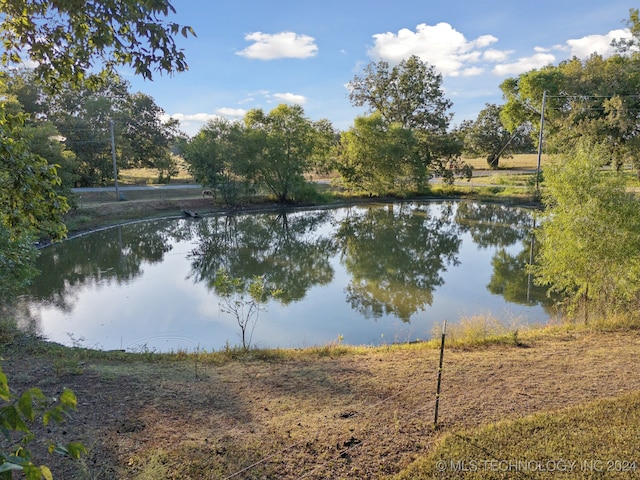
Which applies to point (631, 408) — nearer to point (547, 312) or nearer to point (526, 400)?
point (526, 400)

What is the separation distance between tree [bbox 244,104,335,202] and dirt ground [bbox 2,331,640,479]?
79.2 feet

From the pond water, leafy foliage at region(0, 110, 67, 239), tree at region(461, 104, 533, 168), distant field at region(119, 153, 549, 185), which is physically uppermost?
tree at region(461, 104, 533, 168)

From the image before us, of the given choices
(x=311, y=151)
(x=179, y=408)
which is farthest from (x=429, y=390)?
(x=311, y=151)

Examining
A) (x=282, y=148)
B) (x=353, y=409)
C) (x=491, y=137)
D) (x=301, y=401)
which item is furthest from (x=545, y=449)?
(x=491, y=137)

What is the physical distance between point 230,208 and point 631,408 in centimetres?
2733

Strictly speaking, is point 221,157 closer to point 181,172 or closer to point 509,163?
point 181,172

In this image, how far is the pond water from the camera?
10.3 metres

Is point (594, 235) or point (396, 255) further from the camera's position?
point (396, 255)

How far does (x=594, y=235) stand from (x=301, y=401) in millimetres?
7349

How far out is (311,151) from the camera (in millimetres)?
32469

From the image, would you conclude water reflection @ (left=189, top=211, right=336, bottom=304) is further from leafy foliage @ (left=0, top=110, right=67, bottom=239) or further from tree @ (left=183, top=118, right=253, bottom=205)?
leafy foliage @ (left=0, top=110, right=67, bottom=239)

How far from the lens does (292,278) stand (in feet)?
49.6

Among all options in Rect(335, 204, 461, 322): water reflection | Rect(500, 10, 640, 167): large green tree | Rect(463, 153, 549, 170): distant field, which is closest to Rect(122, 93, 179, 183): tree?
Rect(335, 204, 461, 322): water reflection

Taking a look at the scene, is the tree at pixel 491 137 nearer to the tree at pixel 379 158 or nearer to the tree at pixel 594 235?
the tree at pixel 379 158
